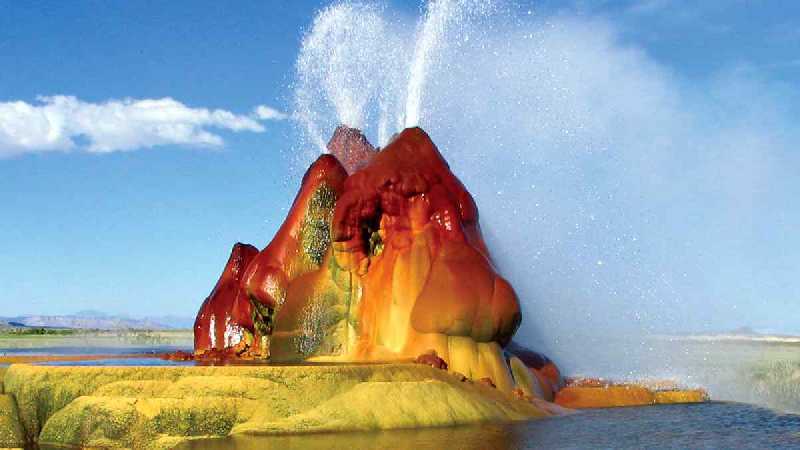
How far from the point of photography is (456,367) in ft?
72.9

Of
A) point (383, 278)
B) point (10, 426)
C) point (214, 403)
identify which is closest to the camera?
point (214, 403)

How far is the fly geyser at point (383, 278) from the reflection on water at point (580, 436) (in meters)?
3.13

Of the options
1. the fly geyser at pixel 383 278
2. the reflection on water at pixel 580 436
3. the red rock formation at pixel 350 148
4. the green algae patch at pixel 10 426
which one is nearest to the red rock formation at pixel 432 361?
the fly geyser at pixel 383 278

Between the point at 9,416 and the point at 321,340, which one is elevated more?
the point at 321,340

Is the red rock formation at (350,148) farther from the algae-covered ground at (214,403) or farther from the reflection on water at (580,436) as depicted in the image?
the reflection on water at (580,436)

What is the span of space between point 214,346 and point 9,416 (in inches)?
470

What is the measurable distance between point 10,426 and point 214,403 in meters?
4.38

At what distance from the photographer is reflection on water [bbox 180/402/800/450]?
53.9 ft

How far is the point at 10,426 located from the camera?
19062 mm

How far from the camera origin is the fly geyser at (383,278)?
22.5m

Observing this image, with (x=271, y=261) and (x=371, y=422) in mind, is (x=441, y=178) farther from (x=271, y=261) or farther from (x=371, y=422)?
(x=371, y=422)

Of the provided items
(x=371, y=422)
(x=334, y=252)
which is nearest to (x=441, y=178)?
(x=334, y=252)

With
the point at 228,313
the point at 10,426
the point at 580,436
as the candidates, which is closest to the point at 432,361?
the point at 580,436

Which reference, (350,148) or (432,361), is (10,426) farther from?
(350,148)
